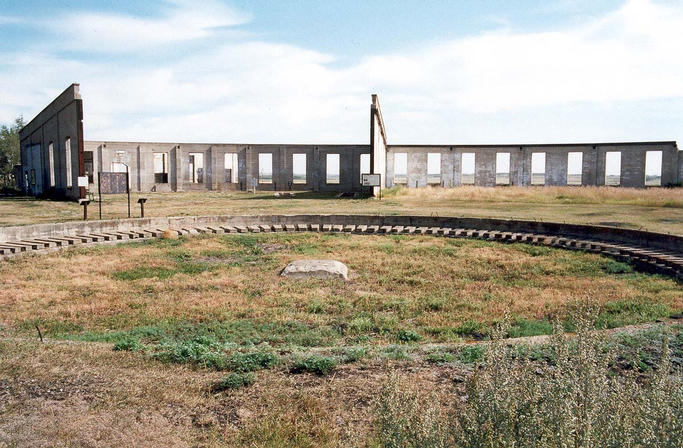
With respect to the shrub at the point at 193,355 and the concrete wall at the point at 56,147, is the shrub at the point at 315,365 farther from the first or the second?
the concrete wall at the point at 56,147

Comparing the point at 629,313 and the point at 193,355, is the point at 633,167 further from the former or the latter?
the point at 193,355

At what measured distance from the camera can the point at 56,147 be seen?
104 ft

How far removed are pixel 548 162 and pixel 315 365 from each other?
3754cm

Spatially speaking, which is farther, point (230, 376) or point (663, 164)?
point (663, 164)

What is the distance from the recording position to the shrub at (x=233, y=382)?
537 centimetres

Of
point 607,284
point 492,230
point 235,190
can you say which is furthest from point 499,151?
point 607,284

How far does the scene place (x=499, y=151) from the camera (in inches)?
1582

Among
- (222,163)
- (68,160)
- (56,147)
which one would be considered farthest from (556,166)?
(56,147)

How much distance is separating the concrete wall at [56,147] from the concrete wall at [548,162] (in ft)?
73.3

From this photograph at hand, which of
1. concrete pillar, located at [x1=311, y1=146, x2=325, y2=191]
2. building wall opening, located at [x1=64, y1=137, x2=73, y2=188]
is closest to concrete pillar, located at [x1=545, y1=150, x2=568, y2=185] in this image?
concrete pillar, located at [x1=311, y1=146, x2=325, y2=191]

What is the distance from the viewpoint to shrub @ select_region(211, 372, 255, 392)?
5.37 m

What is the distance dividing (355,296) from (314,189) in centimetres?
3281

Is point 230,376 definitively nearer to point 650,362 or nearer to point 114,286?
point 650,362

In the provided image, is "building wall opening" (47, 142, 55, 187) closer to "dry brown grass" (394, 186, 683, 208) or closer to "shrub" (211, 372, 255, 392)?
"dry brown grass" (394, 186, 683, 208)
